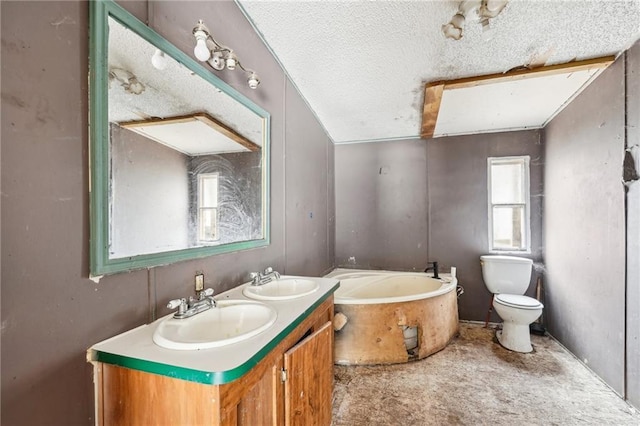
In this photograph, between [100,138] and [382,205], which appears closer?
[100,138]

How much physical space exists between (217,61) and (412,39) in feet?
4.14

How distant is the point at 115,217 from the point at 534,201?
3.87 meters

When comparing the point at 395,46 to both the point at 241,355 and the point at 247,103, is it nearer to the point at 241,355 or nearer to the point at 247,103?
the point at 247,103

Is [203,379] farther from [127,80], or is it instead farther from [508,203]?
[508,203]

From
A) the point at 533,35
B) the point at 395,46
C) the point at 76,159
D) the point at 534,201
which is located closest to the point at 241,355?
the point at 76,159

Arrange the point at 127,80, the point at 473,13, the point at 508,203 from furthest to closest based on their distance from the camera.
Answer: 1. the point at 508,203
2. the point at 473,13
3. the point at 127,80

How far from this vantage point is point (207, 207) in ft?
4.72

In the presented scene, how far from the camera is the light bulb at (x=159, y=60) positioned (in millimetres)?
1149

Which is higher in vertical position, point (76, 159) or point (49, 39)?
point (49, 39)

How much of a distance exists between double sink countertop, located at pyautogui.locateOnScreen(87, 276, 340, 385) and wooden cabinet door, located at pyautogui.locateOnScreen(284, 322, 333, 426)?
197mm

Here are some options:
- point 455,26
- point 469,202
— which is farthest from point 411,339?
point 455,26

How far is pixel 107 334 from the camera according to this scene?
3.09 feet

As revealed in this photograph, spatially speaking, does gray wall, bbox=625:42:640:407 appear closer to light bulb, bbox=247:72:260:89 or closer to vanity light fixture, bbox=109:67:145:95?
light bulb, bbox=247:72:260:89

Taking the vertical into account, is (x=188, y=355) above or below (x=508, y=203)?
below
